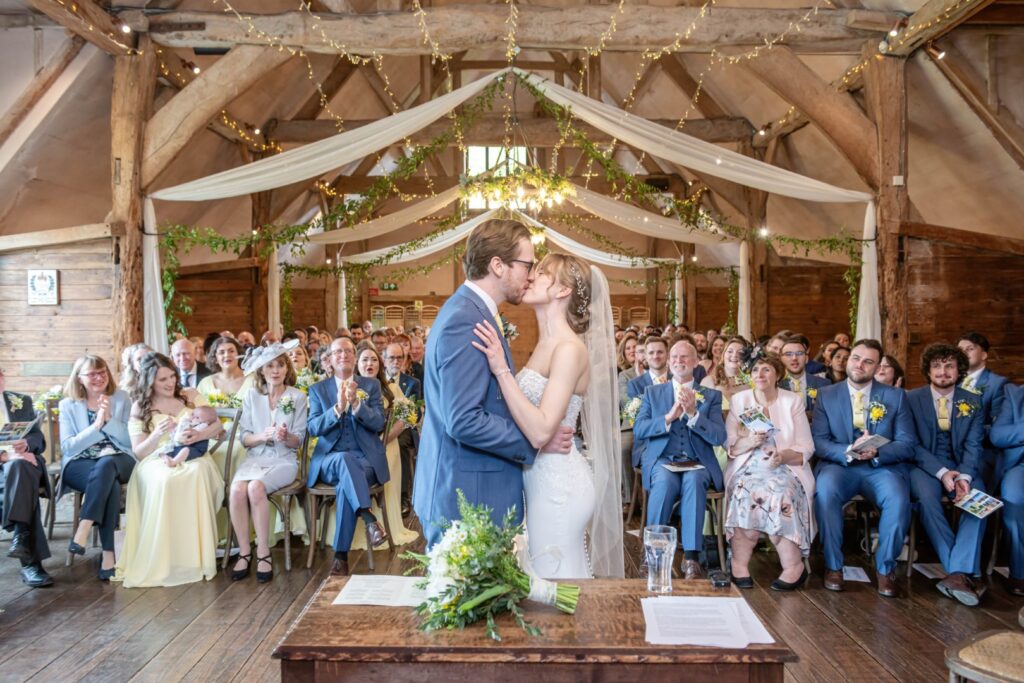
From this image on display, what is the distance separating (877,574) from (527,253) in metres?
3.30

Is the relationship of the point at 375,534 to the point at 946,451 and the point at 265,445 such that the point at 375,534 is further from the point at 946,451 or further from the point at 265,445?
the point at 946,451

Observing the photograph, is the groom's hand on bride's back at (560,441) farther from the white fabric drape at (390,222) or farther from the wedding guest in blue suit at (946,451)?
the white fabric drape at (390,222)

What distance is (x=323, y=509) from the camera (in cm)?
521

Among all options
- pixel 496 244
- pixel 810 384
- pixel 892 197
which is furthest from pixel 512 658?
pixel 892 197

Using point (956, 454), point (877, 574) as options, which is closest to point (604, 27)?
point (956, 454)

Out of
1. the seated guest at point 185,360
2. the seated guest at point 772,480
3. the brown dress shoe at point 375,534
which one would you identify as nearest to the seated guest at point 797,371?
the seated guest at point 772,480

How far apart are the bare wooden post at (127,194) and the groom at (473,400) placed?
5.32 meters

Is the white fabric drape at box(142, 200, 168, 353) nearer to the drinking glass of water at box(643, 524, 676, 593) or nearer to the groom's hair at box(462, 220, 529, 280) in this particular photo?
the groom's hair at box(462, 220, 529, 280)

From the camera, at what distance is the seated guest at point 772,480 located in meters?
4.37

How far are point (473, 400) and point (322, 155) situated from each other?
16.6 feet

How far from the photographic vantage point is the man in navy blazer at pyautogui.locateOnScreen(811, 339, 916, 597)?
438cm

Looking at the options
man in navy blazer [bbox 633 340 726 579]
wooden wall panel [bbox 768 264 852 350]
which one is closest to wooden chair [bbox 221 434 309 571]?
man in navy blazer [bbox 633 340 726 579]

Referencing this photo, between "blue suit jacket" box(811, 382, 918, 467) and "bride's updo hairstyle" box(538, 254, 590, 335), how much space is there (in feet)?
8.61

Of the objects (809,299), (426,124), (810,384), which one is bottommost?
(810,384)
